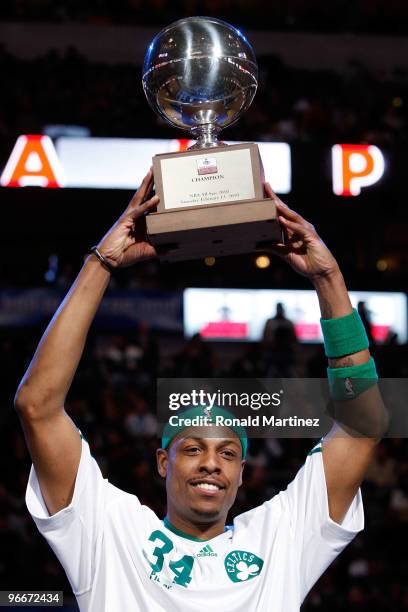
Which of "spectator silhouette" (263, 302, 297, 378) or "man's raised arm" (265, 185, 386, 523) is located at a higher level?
"spectator silhouette" (263, 302, 297, 378)

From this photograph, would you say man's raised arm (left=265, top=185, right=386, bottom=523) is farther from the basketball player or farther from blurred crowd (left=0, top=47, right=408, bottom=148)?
blurred crowd (left=0, top=47, right=408, bottom=148)

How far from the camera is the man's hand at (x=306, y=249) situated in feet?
7.03

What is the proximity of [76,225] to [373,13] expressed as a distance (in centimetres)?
606

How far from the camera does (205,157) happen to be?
221 cm

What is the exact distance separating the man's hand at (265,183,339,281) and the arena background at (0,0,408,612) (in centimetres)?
232

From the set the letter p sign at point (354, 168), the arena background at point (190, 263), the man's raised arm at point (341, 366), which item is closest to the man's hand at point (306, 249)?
the man's raised arm at point (341, 366)

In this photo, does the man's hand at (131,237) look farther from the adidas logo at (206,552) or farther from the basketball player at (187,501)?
the adidas logo at (206,552)

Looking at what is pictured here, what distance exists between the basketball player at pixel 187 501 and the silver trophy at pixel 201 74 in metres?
0.31

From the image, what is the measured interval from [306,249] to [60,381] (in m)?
0.59

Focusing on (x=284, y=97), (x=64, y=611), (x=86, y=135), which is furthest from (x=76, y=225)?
(x=64, y=611)

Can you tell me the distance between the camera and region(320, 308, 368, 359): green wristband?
6.96 ft

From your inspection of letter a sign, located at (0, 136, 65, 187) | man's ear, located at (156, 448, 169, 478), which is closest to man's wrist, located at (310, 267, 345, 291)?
man's ear, located at (156, 448, 169, 478)

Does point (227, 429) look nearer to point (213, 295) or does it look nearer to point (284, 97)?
point (213, 295)

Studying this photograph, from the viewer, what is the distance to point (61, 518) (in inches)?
81.7
